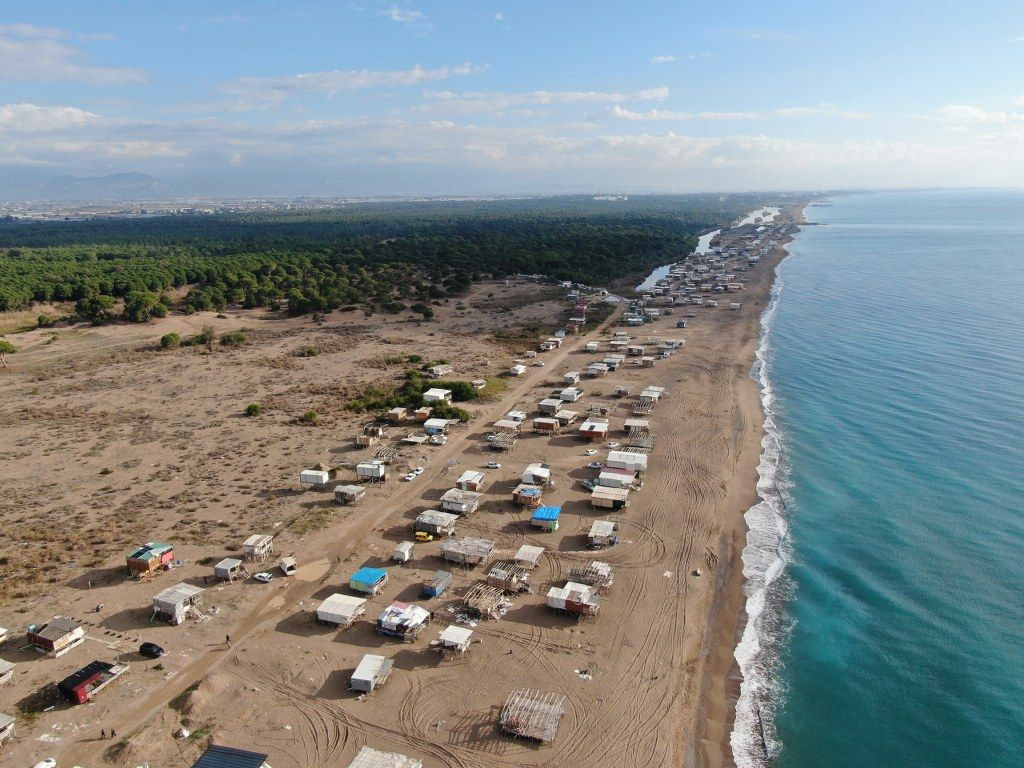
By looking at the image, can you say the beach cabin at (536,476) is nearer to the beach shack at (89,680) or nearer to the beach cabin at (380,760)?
the beach cabin at (380,760)

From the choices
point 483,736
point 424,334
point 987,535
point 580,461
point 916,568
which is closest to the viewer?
point 483,736

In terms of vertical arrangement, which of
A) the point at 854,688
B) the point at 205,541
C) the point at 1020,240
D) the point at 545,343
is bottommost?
the point at 854,688

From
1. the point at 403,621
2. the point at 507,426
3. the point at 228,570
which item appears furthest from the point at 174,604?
the point at 507,426

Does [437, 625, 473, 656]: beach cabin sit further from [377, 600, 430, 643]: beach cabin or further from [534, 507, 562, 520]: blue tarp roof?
[534, 507, 562, 520]: blue tarp roof

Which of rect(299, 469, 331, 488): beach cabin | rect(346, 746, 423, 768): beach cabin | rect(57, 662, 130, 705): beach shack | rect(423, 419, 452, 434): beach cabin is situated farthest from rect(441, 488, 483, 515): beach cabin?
rect(57, 662, 130, 705): beach shack

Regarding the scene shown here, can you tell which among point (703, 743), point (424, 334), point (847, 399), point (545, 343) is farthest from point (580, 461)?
point (424, 334)

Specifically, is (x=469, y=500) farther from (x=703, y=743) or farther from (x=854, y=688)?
(x=854, y=688)

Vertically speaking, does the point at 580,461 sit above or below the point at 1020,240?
below

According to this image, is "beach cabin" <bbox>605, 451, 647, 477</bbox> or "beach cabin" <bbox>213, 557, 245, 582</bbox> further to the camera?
"beach cabin" <bbox>605, 451, 647, 477</bbox>
